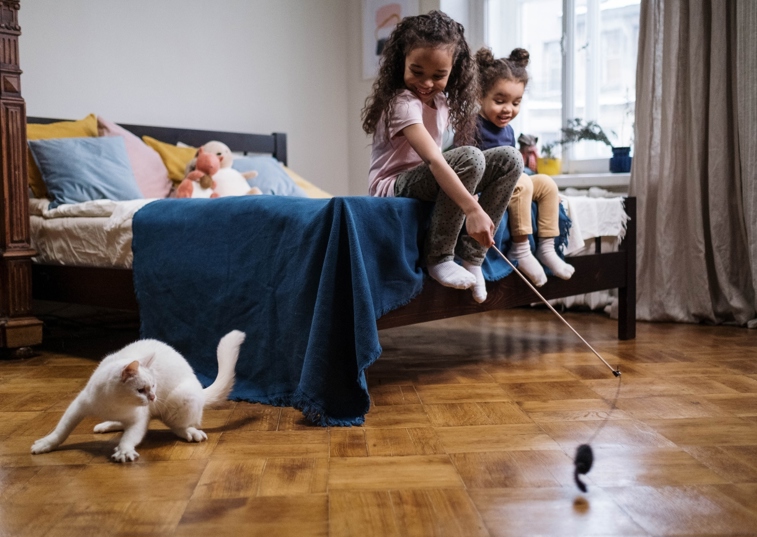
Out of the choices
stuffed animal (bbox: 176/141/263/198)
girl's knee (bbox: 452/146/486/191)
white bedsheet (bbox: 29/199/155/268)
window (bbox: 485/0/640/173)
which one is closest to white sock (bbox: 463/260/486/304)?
girl's knee (bbox: 452/146/486/191)

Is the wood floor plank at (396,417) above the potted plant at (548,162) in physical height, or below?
below

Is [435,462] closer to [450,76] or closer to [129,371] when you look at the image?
[129,371]

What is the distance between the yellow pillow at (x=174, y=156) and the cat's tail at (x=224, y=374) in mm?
1635

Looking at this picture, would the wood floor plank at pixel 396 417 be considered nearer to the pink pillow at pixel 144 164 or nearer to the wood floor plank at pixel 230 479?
the wood floor plank at pixel 230 479

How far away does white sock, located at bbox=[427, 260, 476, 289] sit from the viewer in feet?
5.73

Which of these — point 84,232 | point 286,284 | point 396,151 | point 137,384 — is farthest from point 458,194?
point 84,232

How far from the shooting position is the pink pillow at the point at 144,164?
2.87 metres

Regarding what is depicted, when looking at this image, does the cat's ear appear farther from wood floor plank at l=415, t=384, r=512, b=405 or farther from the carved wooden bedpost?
the carved wooden bedpost

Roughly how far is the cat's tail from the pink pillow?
1.49m

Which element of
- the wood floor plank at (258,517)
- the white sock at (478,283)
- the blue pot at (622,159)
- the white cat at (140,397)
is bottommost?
the wood floor plank at (258,517)

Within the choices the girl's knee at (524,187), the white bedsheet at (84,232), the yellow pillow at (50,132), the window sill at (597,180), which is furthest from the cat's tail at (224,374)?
the window sill at (597,180)

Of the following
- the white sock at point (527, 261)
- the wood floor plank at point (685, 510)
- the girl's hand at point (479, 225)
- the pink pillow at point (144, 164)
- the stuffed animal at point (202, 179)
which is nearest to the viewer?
the wood floor plank at point (685, 510)

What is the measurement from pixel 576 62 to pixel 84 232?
244 cm

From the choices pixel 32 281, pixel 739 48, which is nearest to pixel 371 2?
Result: pixel 739 48
